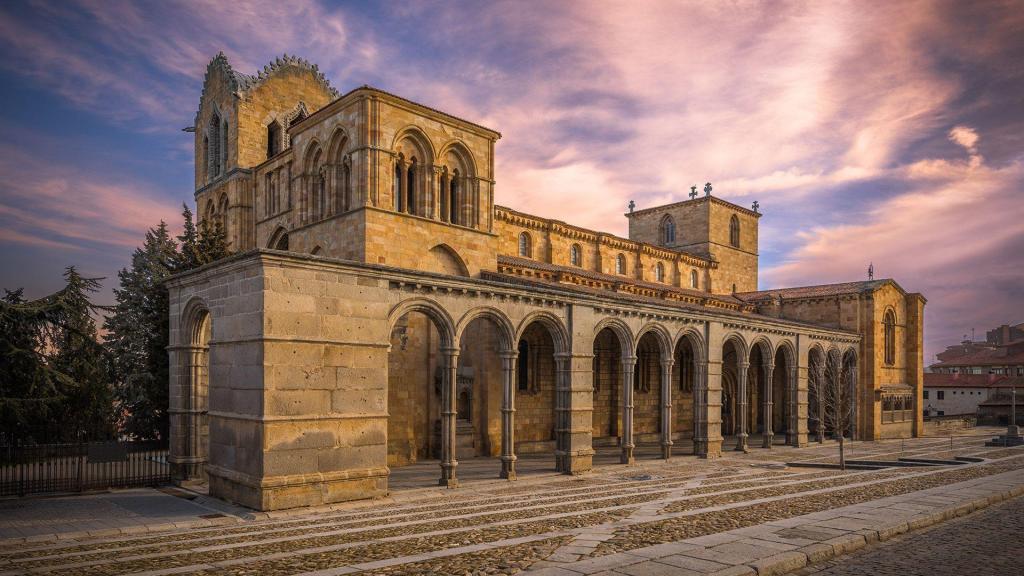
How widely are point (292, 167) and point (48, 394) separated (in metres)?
14.0

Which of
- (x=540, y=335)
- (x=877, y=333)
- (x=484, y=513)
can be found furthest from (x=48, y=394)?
(x=877, y=333)

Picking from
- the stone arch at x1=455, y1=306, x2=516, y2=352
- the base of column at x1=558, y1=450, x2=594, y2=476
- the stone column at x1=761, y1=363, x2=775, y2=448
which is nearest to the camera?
the stone arch at x1=455, y1=306, x2=516, y2=352

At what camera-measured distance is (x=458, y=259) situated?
89.0ft

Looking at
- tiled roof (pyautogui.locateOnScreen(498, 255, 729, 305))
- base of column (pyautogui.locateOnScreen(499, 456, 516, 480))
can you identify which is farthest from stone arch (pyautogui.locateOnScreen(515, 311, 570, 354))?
tiled roof (pyautogui.locateOnScreen(498, 255, 729, 305))

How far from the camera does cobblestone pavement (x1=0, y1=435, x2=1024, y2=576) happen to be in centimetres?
1089

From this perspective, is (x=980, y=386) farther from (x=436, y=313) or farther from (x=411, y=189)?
(x=436, y=313)

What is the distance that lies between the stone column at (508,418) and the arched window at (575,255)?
17.0 metres

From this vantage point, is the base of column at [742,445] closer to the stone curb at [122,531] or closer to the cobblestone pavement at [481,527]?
the cobblestone pavement at [481,527]

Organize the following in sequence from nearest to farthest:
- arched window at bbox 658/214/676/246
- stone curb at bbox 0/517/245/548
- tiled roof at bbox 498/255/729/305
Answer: stone curb at bbox 0/517/245/548 < tiled roof at bbox 498/255/729/305 < arched window at bbox 658/214/676/246

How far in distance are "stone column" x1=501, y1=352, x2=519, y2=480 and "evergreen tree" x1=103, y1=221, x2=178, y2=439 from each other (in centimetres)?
1557

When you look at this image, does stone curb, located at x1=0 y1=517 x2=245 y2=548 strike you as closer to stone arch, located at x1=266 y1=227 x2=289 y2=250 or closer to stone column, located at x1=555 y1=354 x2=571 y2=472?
stone column, located at x1=555 y1=354 x2=571 y2=472

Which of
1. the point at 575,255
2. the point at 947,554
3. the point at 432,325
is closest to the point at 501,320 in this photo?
the point at 432,325

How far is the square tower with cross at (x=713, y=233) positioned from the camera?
162 feet

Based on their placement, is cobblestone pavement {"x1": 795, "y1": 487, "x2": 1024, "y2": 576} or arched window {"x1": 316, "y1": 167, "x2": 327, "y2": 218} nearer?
cobblestone pavement {"x1": 795, "y1": 487, "x2": 1024, "y2": 576}
